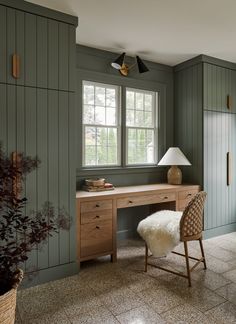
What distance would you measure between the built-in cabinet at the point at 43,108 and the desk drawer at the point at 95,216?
0.14m

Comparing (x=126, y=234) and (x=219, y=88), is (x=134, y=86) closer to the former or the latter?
(x=219, y=88)

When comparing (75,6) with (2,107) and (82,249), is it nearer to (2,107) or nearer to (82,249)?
(2,107)

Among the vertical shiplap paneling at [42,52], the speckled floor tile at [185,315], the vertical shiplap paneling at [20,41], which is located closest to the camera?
the speckled floor tile at [185,315]

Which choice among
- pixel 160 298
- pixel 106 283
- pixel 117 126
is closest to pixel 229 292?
pixel 160 298

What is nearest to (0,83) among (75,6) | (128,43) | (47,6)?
(47,6)

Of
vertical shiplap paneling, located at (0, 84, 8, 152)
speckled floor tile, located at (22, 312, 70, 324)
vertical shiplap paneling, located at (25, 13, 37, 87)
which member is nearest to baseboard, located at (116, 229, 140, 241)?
speckled floor tile, located at (22, 312, 70, 324)

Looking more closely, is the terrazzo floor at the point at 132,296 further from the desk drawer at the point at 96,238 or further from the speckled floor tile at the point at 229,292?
the desk drawer at the point at 96,238

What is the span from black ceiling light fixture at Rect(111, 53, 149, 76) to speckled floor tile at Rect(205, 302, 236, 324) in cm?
281

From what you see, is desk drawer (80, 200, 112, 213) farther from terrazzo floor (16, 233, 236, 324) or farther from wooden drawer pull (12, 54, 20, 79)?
wooden drawer pull (12, 54, 20, 79)

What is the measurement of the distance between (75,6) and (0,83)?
1025 mm

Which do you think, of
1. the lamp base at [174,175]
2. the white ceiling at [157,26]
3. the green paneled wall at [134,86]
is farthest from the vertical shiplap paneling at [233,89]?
the lamp base at [174,175]

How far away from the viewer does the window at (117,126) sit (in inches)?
132

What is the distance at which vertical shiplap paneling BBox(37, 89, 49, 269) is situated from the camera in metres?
2.37

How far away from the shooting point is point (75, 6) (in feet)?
7.68
